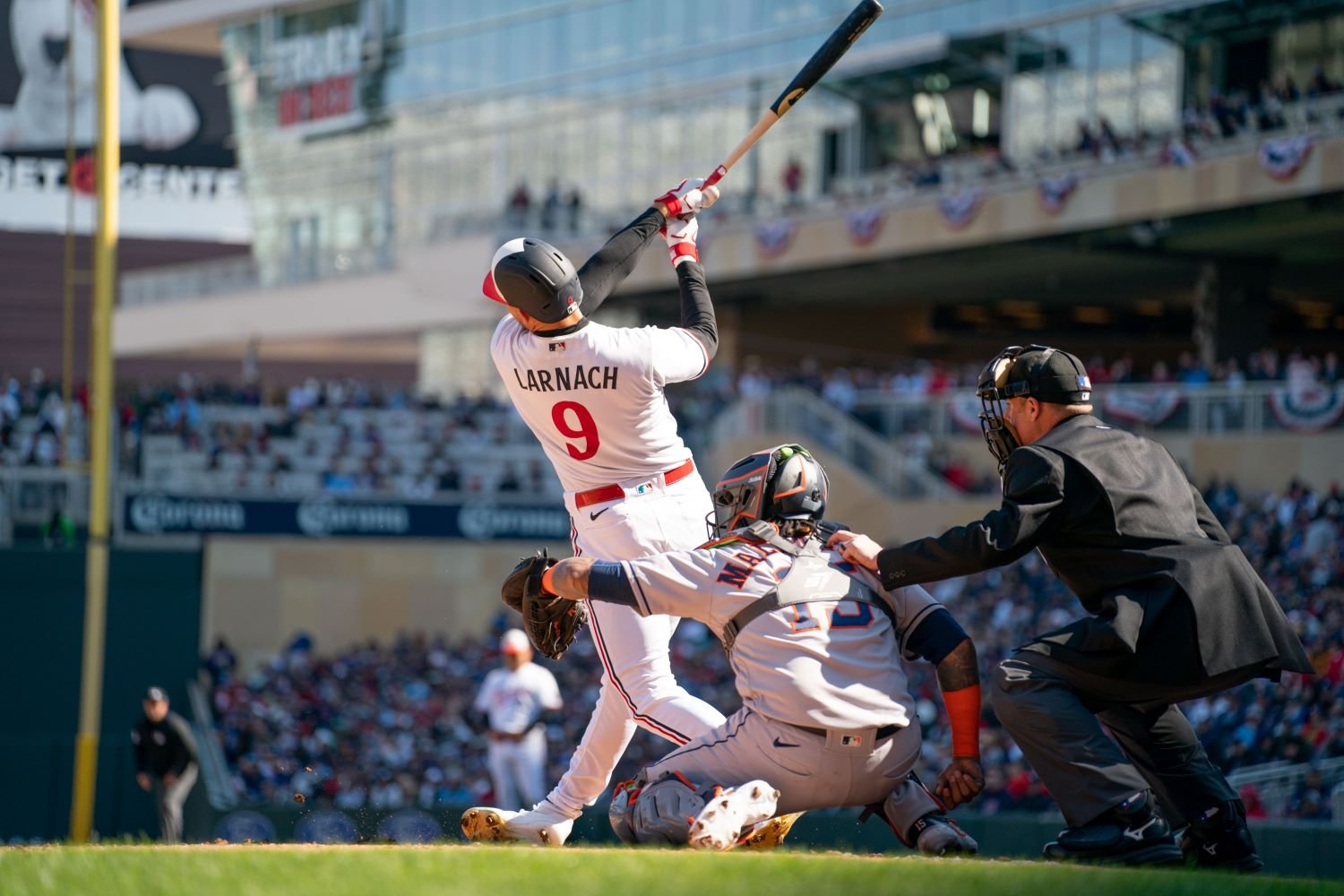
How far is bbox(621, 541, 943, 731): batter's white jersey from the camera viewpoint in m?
5.45

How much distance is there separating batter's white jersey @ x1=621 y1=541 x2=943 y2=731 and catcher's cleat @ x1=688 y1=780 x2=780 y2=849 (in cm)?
26

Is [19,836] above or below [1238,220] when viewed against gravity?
below

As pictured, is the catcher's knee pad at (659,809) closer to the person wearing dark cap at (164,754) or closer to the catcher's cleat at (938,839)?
the catcher's cleat at (938,839)

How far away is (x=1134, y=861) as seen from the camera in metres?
5.36

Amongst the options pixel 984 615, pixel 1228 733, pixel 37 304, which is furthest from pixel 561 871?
pixel 37 304

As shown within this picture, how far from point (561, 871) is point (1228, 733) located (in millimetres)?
11307

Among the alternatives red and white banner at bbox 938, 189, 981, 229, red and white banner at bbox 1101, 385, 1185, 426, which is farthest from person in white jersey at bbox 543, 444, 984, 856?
red and white banner at bbox 938, 189, 981, 229

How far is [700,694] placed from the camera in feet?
62.0

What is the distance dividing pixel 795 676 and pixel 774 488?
0.62 metres

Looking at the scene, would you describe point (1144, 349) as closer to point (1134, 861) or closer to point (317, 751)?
point (317, 751)

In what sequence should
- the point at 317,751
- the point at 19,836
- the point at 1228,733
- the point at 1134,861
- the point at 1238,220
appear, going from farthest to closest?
the point at 1238,220 < the point at 317,751 < the point at 19,836 < the point at 1228,733 < the point at 1134,861

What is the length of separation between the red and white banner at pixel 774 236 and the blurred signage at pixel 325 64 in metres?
16.5

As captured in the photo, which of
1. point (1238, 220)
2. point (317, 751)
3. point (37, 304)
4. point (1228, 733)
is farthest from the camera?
point (37, 304)

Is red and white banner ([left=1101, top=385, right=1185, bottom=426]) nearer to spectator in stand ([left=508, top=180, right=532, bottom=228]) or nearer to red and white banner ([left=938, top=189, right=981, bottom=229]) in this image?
red and white banner ([left=938, top=189, right=981, bottom=229])
